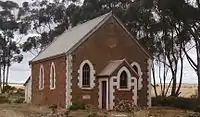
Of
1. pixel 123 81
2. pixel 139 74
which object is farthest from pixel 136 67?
pixel 123 81

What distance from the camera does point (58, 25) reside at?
8244cm

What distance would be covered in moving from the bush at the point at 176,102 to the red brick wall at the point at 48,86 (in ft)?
37.7

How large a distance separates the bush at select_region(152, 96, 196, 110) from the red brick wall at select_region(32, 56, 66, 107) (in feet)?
37.7

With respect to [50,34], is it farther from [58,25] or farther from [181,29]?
[181,29]

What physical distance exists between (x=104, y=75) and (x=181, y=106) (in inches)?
442

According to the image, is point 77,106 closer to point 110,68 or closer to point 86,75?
point 86,75

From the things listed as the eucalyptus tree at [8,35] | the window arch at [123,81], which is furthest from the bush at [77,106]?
the eucalyptus tree at [8,35]

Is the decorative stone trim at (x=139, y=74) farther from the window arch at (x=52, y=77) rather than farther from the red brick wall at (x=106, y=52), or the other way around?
the window arch at (x=52, y=77)

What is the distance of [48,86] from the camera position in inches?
1992

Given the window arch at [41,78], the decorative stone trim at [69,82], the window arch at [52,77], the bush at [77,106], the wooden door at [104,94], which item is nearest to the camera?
the bush at [77,106]

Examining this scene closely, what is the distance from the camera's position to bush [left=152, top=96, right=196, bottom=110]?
4836cm

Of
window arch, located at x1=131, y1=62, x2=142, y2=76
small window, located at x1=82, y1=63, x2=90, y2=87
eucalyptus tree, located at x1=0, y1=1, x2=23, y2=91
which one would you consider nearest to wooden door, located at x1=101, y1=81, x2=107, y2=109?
small window, located at x1=82, y1=63, x2=90, y2=87

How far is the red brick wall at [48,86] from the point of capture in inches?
1767

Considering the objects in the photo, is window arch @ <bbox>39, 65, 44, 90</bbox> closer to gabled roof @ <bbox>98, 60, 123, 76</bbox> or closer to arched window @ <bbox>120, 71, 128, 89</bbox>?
gabled roof @ <bbox>98, 60, 123, 76</bbox>
